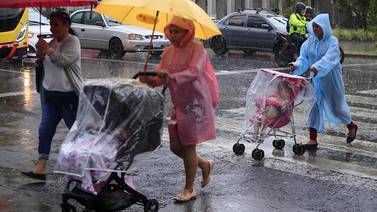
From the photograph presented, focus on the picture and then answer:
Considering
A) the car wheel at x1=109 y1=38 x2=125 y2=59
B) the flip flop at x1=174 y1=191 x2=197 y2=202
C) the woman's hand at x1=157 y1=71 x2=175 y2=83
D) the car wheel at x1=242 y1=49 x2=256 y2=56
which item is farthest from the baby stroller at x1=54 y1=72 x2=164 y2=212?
the car wheel at x1=242 y1=49 x2=256 y2=56

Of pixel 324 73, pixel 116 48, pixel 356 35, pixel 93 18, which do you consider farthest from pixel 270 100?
pixel 356 35

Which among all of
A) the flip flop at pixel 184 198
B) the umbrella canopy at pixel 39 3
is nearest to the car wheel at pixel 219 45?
the umbrella canopy at pixel 39 3

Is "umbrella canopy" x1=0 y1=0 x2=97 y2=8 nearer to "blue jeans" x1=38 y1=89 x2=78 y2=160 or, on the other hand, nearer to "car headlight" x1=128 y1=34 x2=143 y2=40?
"blue jeans" x1=38 y1=89 x2=78 y2=160

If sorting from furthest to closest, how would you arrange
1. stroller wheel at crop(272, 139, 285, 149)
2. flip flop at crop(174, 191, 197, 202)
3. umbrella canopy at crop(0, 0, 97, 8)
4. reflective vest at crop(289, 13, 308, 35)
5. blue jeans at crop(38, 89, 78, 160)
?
reflective vest at crop(289, 13, 308, 35)
stroller wheel at crop(272, 139, 285, 149)
blue jeans at crop(38, 89, 78, 160)
umbrella canopy at crop(0, 0, 97, 8)
flip flop at crop(174, 191, 197, 202)

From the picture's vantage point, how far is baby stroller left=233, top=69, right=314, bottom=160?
7.78 m

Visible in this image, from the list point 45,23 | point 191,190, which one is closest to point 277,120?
point 191,190

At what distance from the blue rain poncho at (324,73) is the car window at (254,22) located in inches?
570

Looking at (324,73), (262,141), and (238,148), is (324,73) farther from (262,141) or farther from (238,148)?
(238,148)

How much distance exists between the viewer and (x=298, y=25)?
63.9 feet

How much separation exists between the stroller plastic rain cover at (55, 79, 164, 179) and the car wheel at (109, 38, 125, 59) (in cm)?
1692

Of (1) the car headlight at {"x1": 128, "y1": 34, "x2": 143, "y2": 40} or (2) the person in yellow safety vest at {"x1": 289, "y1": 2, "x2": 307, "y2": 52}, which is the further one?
(1) the car headlight at {"x1": 128, "y1": 34, "x2": 143, "y2": 40}

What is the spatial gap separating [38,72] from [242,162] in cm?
260

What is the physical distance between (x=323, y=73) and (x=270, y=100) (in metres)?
0.91

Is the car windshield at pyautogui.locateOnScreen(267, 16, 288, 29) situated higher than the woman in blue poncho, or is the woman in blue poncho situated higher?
the car windshield at pyautogui.locateOnScreen(267, 16, 288, 29)
